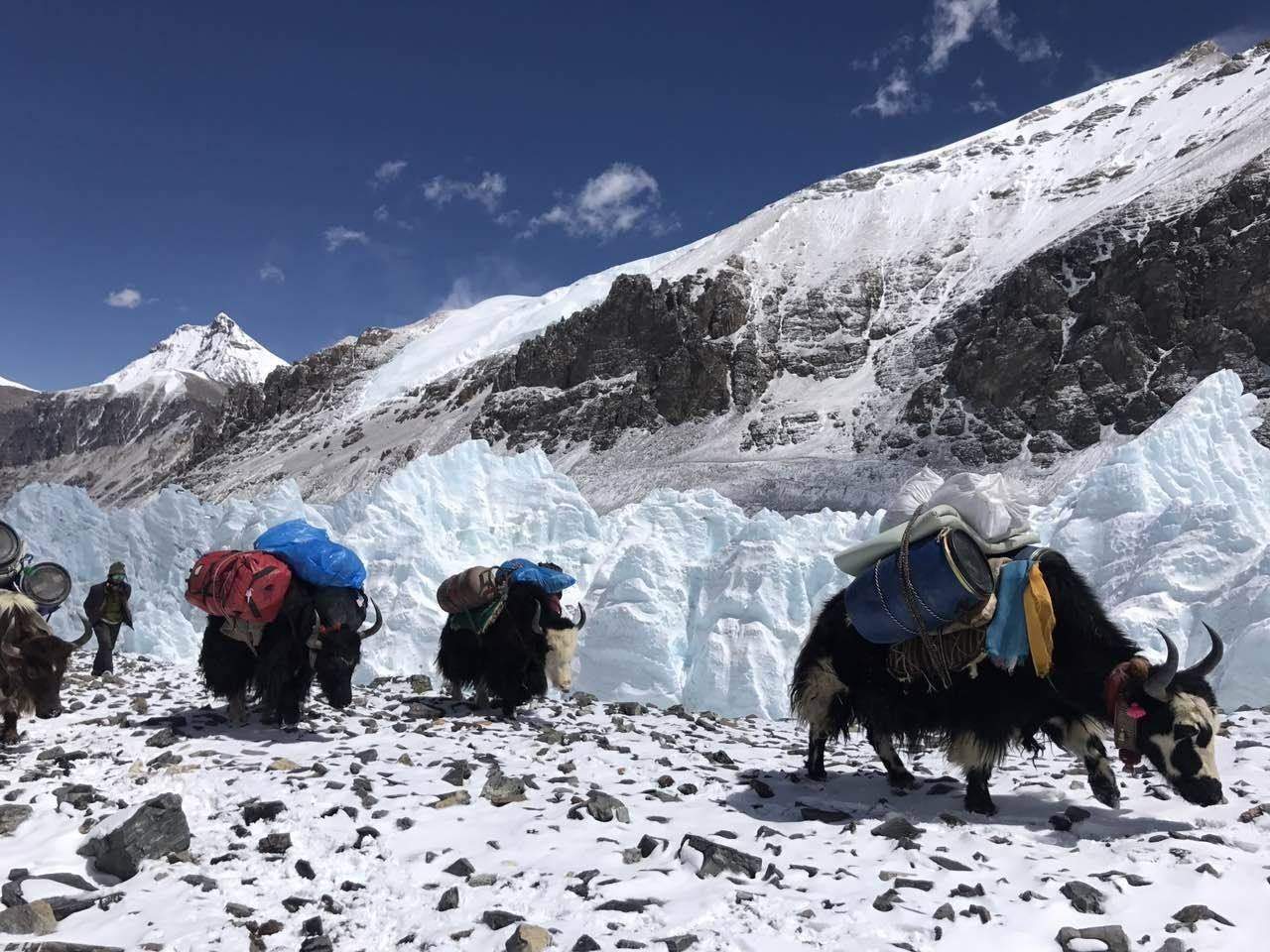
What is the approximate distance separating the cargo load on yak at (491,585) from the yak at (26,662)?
3.13m

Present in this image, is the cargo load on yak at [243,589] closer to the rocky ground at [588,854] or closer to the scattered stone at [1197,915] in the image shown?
the rocky ground at [588,854]

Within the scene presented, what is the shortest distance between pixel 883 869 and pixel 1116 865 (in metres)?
0.93

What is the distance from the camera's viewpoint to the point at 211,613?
6.67m

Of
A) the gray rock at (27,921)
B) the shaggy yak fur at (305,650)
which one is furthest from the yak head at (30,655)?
the gray rock at (27,921)

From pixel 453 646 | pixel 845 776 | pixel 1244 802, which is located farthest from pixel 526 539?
pixel 1244 802

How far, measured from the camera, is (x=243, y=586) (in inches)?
243

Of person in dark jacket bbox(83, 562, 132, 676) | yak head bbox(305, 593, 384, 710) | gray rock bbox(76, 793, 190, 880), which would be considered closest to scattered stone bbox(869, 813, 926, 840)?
gray rock bbox(76, 793, 190, 880)

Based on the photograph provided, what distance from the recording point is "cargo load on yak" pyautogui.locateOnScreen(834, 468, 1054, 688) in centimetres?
420

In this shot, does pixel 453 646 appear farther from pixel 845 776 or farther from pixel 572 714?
pixel 845 776

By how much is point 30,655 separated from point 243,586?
4.33 feet

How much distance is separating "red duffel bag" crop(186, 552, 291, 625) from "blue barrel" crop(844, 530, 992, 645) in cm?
415

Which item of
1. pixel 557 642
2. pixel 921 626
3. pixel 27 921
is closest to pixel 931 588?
pixel 921 626

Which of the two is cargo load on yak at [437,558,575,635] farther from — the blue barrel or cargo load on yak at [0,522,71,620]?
the blue barrel

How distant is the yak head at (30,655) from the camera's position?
18.0 feet
